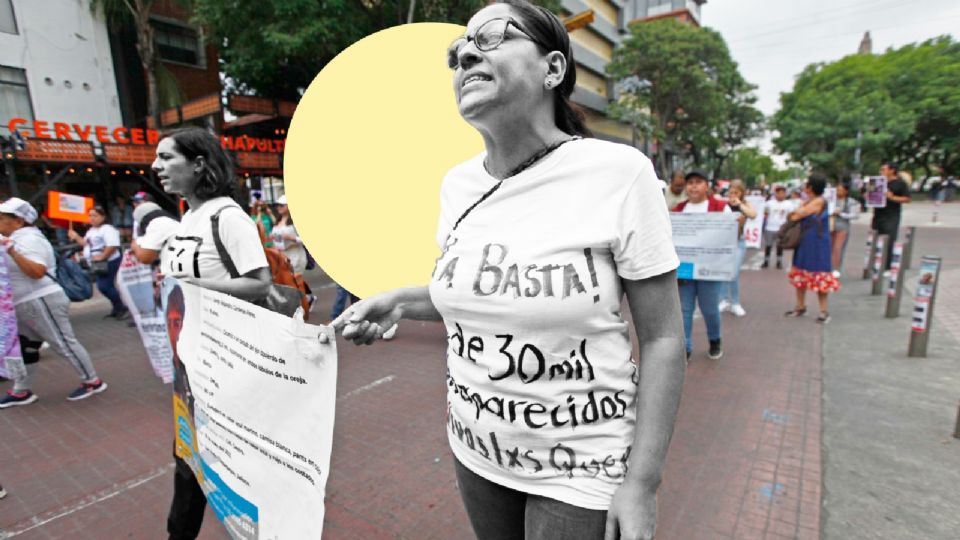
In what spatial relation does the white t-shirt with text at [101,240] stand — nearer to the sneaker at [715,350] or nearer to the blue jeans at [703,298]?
the blue jeans at [703,298]

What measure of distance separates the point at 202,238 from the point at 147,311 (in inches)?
117

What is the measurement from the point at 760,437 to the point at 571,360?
3.23 metres

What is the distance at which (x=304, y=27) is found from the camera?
1139 cm

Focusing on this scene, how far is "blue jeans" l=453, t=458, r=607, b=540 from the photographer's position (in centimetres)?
107

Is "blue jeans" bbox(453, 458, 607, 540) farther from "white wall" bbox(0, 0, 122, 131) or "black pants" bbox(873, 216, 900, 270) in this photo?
"white wall" bbox(0, 0, 122, 131)

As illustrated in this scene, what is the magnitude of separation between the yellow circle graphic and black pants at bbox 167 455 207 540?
1.31 metres

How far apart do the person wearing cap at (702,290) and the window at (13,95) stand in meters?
17.1

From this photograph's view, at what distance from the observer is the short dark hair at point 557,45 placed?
1.11 meters

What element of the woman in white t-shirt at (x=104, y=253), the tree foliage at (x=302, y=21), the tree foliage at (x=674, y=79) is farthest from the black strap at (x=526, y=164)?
the tree foliage at (x=674, y=79)

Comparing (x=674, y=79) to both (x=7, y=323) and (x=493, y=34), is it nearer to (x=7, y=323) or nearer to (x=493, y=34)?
(x=7, y=323)

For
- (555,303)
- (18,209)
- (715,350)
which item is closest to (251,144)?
(18,209)

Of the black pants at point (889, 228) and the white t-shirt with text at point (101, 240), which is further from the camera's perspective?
the black pants at point (889, 228)

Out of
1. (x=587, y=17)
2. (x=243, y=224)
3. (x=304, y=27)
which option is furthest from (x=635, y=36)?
(x=243, y=224)

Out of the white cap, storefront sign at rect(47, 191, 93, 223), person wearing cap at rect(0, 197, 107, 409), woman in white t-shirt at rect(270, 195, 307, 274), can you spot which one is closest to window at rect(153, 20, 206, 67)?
storefront sign at rect(47, 191, 93, 223)
